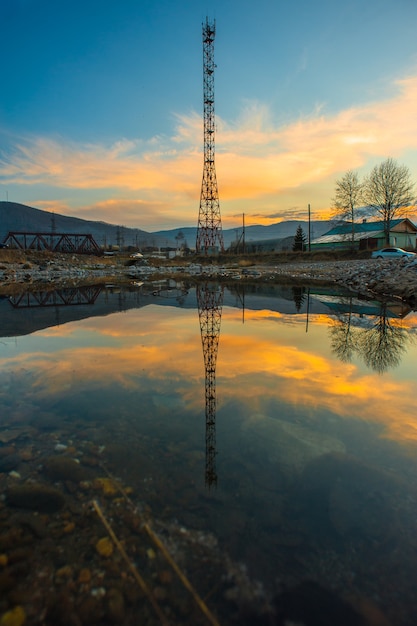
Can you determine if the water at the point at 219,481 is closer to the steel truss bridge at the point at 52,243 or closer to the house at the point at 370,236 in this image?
the steel truss bridge at the point at 52,243

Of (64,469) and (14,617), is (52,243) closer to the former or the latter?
(64,469)

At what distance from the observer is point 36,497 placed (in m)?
2.30

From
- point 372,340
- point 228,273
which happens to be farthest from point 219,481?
point 228,273

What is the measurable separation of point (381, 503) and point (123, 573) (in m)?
1.68

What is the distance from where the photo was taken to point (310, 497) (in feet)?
7.57

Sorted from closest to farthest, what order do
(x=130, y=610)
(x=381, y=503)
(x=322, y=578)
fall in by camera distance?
(x=130, y=610), (x=322, y=578), (x=381, y=503)

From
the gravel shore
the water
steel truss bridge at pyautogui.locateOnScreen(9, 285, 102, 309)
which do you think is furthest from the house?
the water

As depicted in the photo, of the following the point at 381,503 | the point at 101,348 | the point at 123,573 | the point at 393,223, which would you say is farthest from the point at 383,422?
the point at 393,223

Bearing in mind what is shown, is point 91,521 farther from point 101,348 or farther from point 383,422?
point 101,348

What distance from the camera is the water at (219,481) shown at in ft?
5.51

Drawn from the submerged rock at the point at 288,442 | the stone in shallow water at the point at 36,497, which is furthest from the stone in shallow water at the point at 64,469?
the submerged rock at the point at 288,442

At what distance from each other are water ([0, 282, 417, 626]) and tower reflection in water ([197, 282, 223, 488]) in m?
0.03

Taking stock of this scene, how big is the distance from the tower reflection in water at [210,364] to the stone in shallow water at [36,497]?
1037 mm

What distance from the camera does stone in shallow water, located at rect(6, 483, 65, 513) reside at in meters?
2.22
